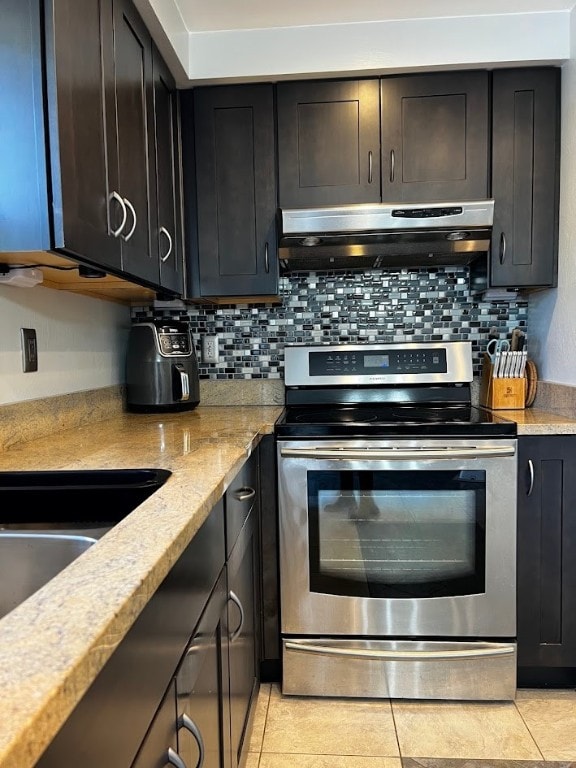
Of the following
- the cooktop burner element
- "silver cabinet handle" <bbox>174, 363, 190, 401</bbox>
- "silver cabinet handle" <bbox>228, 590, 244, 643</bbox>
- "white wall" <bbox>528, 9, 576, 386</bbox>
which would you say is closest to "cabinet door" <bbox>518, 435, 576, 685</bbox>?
"white wall" <bbox>528, 9, 576, 386</bbox>

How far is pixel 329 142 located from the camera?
1952 mm

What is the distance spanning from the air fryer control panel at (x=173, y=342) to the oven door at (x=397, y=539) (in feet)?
2.04

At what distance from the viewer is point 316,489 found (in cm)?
170

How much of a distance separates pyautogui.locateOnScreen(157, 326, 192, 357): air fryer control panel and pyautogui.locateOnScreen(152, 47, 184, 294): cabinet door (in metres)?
0.17

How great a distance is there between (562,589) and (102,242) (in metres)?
1.69

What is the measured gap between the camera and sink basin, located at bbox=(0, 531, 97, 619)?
2.78ft

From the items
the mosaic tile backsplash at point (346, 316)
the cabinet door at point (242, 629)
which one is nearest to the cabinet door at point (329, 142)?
the mosaic tile backsplash at point (346, 316)

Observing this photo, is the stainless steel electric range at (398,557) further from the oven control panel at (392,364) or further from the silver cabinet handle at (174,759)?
the silver cabinet handle at (174,759)

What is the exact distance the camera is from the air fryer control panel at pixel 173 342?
2.00 meters

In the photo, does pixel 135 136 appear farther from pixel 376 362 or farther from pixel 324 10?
pixel 376 362

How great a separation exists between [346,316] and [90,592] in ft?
6.07

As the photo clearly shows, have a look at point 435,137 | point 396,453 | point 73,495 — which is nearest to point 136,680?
point 73,495

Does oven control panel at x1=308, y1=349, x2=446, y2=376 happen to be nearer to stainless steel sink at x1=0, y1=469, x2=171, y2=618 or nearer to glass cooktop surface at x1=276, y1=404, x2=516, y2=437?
glass cooktop surface at x1=276, y1=404, x2=516, y2=437

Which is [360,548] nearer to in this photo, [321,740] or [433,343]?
[321,740]
